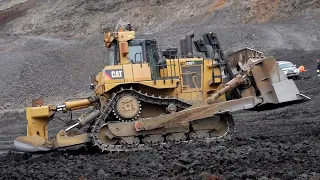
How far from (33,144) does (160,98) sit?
294 cm

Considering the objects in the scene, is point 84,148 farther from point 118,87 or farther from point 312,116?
point 312,116

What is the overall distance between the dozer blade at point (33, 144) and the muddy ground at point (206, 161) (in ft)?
0.68

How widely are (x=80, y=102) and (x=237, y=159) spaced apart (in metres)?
5.07

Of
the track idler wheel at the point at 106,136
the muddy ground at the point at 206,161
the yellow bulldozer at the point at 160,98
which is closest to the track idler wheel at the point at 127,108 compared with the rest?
the yellow bulldozer at the point at 160,98

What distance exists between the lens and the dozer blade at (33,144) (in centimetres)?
1327

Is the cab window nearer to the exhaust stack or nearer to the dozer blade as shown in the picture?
the exhaust stack

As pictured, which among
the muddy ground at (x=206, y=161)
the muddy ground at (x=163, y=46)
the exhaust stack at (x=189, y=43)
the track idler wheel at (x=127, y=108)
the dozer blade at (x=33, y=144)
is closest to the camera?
the muddy ground at (x=206, y=161)

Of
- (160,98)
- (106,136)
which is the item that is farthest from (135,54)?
(106,136)

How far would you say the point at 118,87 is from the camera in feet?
43.1

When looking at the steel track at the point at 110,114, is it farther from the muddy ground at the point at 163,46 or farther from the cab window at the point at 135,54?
the cab window at the point at 135,54

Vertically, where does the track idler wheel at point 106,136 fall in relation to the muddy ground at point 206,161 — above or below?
above

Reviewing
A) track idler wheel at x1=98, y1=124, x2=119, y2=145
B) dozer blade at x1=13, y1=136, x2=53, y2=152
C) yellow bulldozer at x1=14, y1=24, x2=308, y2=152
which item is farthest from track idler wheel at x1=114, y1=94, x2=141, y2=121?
dozer blade at x1=13, y1=136, x2=53, y2=152

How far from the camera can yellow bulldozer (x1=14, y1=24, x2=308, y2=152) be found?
12961 millimetres

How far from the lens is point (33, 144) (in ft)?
43.6
